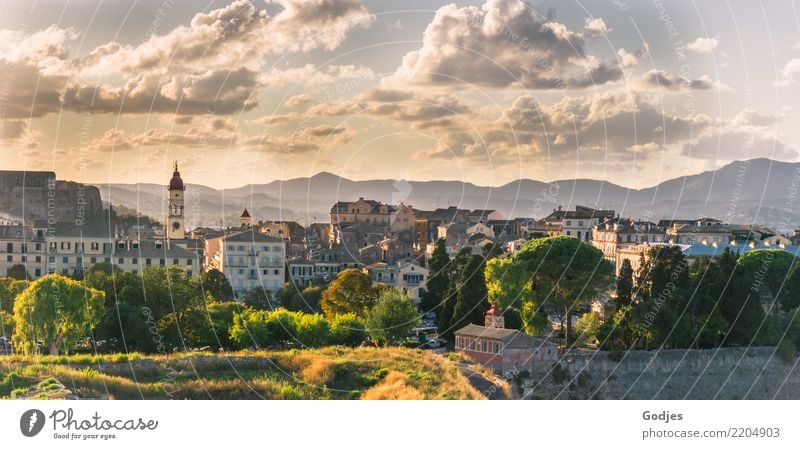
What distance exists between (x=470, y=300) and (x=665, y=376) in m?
4.16

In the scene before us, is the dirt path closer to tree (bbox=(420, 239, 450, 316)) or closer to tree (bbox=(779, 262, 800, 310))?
tree (bbox=(420, 239, 450, 316))

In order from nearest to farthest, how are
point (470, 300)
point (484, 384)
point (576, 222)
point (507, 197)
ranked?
point (484, 384), point (470, 300), point (576, 222), point (507, 197)

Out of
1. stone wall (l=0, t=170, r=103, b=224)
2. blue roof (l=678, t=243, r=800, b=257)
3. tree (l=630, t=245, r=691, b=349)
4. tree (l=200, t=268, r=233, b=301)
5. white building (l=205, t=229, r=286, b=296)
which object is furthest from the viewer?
stone wall (l=0, t=170, r=103, b=224)

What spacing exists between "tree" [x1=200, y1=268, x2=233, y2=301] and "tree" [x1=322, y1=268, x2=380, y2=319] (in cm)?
244

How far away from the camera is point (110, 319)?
18578 millimetres

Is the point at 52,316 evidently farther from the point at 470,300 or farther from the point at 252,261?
the point at 252,261

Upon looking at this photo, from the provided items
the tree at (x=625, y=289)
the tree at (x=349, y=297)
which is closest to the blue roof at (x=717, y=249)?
the tree at (x=625, y=289)

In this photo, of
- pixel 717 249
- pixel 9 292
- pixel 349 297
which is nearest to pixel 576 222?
pixel 717 249

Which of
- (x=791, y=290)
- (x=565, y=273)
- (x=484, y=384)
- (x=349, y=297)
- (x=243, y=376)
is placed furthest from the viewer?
(x=791, y=290)

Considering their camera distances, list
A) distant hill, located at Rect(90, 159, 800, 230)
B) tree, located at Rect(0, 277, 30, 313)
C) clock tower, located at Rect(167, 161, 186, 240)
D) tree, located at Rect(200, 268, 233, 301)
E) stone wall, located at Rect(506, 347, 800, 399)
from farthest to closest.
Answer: distant hill, located at Rect(90, 159, 800, 230)
clock tower, located at Rect(167, 161, 186, 240)
tree, located at Rect(200, 268, 233, 301)
tree, located at Rect(0, 277, 30, 313)
stone wall, located at Rect(506, 347, 800, 399)

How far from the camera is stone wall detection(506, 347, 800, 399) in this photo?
1959 cm

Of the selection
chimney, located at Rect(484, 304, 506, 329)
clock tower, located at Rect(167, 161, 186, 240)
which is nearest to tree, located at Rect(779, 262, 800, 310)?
chimney, located at Rect(484, 304, 506, 329)

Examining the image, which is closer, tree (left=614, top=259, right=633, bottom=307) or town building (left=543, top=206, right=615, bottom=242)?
tree (left=614, top=259, right=633, bottom=307)

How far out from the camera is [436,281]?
24609mm
